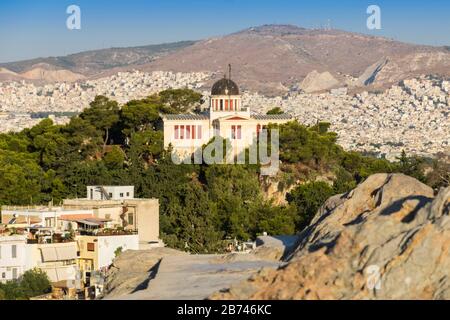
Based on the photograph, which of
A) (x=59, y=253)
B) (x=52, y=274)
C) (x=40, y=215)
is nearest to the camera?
(x=52, y=274)

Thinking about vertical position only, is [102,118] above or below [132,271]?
above

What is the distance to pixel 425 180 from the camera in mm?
45031

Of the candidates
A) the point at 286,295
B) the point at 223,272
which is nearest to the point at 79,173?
the point at 223,272

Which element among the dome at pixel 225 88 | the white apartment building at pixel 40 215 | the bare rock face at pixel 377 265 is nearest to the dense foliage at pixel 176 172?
the dome at pixel 225 88

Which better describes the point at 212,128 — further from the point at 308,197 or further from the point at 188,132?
the point at 308,197

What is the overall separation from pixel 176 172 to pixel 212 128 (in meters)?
4.95

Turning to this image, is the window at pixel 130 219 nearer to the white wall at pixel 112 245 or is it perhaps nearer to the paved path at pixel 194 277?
the white wall at pixel 112 245

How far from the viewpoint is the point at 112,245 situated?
34844mm

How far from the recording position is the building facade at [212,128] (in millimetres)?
51719

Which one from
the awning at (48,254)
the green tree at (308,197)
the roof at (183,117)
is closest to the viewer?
the awning at (48,254)

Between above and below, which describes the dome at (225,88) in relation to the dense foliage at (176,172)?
above

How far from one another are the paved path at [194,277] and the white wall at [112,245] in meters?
13.2

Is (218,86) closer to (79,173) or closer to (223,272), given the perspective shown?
(79,173)

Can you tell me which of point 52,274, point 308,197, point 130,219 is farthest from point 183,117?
point 52,274
